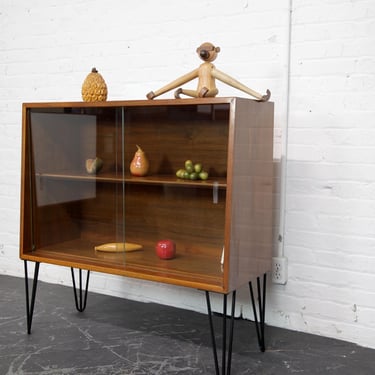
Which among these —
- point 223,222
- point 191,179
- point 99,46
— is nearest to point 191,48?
point 99,46

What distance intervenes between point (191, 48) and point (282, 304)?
1361 mm

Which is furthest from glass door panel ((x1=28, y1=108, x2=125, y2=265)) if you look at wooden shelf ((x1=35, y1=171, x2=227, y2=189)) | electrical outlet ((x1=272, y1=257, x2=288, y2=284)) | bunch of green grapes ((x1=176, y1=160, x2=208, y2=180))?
electrical outlet ((x1=272, y1=257, x2=288, y2=284))

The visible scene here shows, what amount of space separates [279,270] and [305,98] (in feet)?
2.70

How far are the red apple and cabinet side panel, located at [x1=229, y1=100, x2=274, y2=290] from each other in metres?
0.33

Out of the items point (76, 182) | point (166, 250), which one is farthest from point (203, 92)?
point (76, 182)

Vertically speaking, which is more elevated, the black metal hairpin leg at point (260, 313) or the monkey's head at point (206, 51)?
the monkey's head at point (206, 51)

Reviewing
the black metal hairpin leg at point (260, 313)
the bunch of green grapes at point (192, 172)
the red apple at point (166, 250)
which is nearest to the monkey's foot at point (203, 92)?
the bunch of green grapes at point (192, 172)

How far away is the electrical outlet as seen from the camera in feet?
8.33

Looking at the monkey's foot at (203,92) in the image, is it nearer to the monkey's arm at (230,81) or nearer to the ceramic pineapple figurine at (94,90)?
the monkey's arm at (230,81)

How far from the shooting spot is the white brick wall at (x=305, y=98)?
233cm

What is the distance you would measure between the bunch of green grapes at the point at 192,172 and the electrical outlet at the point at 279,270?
66 centimetres

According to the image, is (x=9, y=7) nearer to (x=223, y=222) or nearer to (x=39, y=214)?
(x=39, y=214)

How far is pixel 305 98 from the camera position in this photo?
244cm

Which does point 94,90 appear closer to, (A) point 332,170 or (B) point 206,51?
(B) point 206,51
